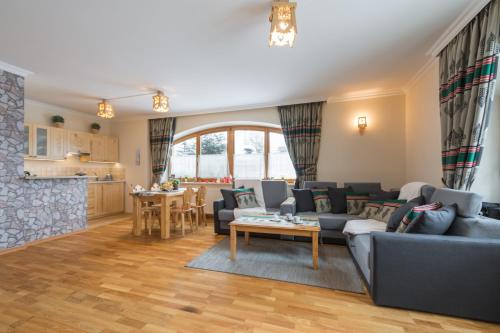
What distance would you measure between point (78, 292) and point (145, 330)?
1025mm

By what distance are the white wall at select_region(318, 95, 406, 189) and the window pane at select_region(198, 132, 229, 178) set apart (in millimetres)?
2425

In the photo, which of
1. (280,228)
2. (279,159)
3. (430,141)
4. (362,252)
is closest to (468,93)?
(430,141)

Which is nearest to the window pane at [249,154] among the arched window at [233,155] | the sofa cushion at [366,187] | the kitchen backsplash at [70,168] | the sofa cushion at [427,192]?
the arched window at [233,155]

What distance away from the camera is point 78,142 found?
16.6ft

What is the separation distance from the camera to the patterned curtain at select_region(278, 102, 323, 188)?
451 centimetres

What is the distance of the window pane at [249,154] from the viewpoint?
532 centimetres

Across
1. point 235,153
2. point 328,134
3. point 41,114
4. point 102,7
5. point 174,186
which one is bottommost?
point 174,186

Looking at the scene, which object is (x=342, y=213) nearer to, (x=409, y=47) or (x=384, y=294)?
(x=384, y=294)

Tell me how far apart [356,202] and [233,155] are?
3076mm

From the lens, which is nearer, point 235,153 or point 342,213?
point 342,213

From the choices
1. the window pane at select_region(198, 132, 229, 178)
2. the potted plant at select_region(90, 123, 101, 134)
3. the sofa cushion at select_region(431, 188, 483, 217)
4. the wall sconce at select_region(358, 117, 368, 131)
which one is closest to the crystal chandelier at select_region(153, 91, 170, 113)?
the window pane at select_region(198, 132, 229, 178)

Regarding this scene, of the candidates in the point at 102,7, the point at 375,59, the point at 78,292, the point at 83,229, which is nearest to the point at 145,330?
the point at 78,292

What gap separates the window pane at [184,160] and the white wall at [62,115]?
6.81ft

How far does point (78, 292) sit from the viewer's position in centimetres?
210
